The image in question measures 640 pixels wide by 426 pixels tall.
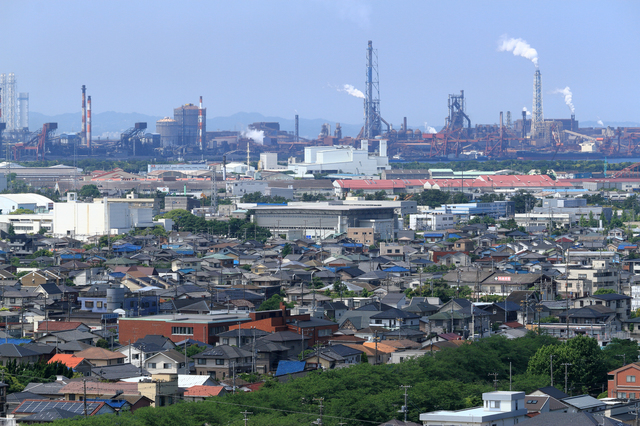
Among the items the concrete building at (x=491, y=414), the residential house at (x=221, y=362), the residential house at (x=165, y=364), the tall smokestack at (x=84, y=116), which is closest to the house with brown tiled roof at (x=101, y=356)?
the residential house at (x=165, y=364)

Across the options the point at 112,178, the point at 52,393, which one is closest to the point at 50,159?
the point at 112,178

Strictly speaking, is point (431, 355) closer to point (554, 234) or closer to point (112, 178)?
point (554, 234)

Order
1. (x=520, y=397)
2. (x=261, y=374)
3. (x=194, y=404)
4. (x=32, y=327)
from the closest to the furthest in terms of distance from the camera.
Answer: (x=520, y=397)
(x=194, y=404)
(x=261, y=374)
(x=32, y=327)

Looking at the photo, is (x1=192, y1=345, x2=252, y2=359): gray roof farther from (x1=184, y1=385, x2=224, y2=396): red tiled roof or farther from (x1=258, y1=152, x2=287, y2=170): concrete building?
(x1=258, y1=152, x2=287, y2=170): concrete building

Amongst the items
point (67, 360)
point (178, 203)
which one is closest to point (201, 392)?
point (67, 360)

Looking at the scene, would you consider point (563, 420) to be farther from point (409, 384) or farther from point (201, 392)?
point (201, 392)

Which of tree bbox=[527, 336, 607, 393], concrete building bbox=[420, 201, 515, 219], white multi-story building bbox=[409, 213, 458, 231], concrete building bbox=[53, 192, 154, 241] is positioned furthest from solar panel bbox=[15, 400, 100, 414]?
concrete building bbox=[420, 201, 515, 219]
